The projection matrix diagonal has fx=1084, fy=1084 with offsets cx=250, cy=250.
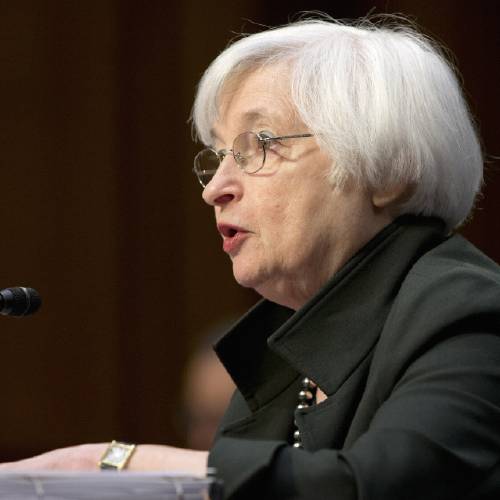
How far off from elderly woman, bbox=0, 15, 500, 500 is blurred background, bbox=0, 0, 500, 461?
2.08 m

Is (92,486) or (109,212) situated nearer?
(92,486)

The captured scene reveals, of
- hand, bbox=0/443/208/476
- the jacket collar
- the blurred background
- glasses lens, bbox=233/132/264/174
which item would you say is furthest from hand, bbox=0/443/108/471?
the blurred background

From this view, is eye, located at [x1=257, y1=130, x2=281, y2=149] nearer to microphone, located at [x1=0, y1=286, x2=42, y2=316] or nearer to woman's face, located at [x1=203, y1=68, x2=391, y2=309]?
woman's face, located at [x1=203, y1=68, x2=391, y2=309]

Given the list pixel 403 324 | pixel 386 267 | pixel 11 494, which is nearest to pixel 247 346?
pixel 386 267

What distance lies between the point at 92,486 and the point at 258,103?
1.07 meters

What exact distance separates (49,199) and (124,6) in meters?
0.82

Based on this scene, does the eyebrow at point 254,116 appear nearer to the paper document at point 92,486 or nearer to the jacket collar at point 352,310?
the jacket collar at point 352,310

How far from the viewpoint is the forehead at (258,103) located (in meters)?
2.02

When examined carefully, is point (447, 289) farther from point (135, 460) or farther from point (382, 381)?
point (135, 460)

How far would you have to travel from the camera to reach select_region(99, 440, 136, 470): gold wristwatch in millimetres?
1781

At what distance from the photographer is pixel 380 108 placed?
1.93 meters

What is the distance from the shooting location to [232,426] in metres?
2.09

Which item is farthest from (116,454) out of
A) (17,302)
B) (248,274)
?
(248,274)

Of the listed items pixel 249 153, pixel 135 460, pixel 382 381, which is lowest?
pixel 135 460
